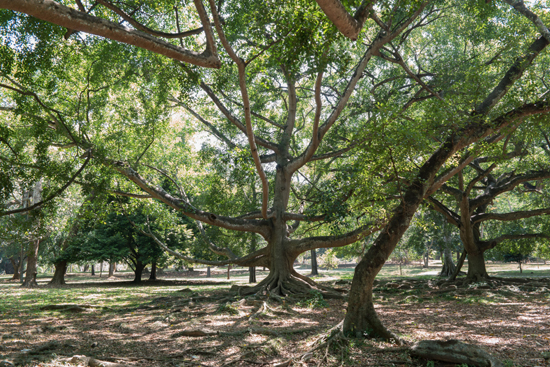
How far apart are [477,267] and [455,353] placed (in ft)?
38.6

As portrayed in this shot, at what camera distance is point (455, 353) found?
4219 mm

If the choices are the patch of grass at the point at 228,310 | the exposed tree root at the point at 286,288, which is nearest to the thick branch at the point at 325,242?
the exposed tree root at the point at 286,288

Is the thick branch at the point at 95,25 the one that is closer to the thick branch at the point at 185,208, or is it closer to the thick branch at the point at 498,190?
the thick branch at the point at 185,208

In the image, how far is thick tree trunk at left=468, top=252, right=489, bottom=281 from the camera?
555 inches

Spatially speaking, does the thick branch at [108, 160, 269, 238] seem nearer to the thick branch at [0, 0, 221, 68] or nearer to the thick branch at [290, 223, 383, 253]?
the thick branch at [290, 223, 383, 253]

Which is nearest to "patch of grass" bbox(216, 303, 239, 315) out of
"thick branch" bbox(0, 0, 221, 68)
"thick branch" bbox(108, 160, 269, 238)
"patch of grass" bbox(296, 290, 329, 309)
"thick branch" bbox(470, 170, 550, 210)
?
"patch of grass" bbox(296, 290, 329, 309)

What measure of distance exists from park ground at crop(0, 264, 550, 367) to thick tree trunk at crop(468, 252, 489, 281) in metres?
1.91

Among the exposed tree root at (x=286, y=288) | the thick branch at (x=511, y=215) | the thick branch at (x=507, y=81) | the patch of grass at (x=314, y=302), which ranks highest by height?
the thick branch at (x=507, y=81)

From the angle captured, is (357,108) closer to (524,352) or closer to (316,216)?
(316,216)

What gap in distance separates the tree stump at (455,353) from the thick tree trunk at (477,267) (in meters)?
11.4

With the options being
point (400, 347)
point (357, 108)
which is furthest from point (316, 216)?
point (400, 347)

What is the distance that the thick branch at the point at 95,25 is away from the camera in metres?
3.22

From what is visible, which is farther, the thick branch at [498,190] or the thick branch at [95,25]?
the thick branch at [498,190]

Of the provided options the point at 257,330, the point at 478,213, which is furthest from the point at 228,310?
the point at 478,213
